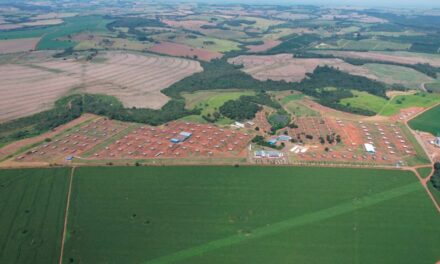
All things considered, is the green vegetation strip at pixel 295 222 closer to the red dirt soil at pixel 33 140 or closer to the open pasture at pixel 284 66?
the red dirt soil at pixel 33 140

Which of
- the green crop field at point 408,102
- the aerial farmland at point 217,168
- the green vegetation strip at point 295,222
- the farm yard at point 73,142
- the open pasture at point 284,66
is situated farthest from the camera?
the open pasture at point 284,66

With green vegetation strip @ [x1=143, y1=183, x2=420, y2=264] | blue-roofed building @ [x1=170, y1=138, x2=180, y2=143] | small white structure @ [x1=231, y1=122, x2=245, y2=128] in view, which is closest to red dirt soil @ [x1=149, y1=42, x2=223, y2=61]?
small white structure @ [x1=231, y1=122, x2=245, y2=128]

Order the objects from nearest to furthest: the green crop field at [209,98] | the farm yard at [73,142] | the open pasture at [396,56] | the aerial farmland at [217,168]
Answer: the aerial farmland at [217,168] → the farm yard at [73,142] → the green crop field at [209,98] → the open pasture at [396,56]

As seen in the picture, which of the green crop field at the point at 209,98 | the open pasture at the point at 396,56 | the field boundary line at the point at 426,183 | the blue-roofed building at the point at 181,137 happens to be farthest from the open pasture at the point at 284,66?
the field boundary line at the point at 426,183

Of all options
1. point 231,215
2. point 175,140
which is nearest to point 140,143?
point 175,140

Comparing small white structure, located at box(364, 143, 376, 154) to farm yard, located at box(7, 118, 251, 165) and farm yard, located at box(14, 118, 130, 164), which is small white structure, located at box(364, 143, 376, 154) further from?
farm yard, located at box(14, 118, 130, 164)

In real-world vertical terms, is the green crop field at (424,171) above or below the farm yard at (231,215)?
above

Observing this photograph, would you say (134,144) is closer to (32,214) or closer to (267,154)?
(32,214)

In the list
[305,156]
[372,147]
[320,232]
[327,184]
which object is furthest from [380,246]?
[372,147]
